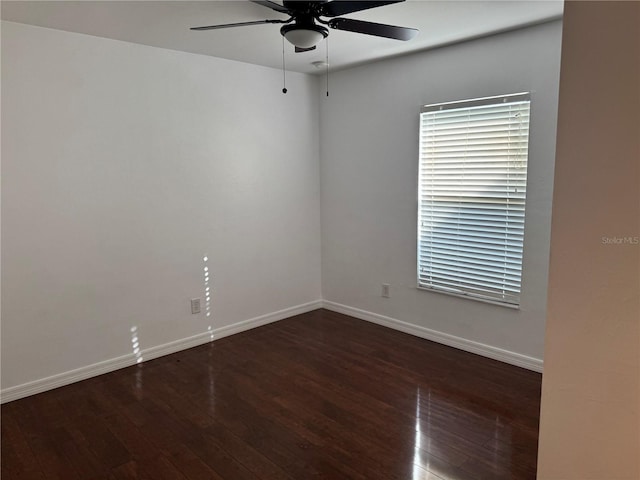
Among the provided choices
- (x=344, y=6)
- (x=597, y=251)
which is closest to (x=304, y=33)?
(x=344, y=6)

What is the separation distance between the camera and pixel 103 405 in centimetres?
294

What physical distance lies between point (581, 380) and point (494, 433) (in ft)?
5.45

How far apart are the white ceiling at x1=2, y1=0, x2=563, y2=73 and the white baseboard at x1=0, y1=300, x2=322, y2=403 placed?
235 cm

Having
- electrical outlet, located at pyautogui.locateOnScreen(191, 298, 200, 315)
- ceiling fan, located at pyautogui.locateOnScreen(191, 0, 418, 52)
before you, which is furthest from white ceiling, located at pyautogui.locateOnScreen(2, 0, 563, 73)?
electrical outlet, located at pyautogui.locateOnScreen(191, 298, 200, 315)

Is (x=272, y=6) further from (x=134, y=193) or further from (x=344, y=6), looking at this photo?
(x=134, y=193)

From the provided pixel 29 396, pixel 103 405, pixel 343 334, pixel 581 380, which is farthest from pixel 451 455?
pixel 29 396

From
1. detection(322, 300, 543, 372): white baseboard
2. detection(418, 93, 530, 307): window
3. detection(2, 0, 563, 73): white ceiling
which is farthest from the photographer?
detection(322, 300, 543, 372): white baseboard

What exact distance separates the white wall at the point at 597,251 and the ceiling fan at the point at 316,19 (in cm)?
122

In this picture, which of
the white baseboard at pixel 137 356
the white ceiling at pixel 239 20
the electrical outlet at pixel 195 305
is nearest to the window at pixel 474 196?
the white ceiling at pixel 239 20

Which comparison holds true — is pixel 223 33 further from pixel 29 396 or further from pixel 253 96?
pixel 29 396

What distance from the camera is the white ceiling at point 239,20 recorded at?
260cm

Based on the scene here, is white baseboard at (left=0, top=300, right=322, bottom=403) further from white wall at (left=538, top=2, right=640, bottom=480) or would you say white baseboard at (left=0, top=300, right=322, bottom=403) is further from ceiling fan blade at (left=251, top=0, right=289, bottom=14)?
white wall at (left=538, top=2, right=640, bottom=480)

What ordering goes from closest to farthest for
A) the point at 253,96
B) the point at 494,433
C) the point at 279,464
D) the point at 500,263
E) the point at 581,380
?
1. the point at 581,380
2. the point at 279,464
3. the point at 494,433
4. the point at 500,263
5. the point at 253,96

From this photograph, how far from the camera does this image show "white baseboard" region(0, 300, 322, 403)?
3.07m
